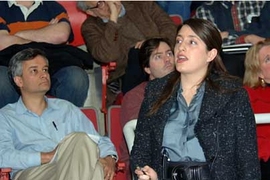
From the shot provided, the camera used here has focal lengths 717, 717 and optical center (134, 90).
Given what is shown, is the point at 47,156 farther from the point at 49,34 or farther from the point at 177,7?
the point at 177,7

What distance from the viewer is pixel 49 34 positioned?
13.2ft

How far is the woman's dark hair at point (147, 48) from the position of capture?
3973mm

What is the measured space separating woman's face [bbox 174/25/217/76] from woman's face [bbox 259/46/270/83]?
937 mm

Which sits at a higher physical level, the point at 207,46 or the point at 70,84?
the point at 207,46

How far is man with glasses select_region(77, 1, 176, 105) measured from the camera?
161 inches

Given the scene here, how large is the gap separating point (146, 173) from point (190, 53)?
20.1 inches

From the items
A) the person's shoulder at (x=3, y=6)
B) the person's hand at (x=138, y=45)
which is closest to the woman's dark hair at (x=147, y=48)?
the person's hand at (x=138, y=45)

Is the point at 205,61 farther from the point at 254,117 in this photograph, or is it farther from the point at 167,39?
the point at 167,39

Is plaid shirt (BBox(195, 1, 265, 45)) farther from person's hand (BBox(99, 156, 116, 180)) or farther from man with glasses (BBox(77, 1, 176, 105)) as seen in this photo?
person's hand (BBox(99, 156, 116, 180))

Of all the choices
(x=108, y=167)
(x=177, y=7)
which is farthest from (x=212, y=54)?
(x=177, y=7)

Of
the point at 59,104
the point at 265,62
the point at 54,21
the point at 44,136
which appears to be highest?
the point at 54,21

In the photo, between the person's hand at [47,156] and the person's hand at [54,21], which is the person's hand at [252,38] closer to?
the person's hand at [54,21]

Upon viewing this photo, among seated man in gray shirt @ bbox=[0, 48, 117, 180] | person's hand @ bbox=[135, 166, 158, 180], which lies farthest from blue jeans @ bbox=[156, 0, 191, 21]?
person's hand @ bbox=[135, 166, 158, 180]

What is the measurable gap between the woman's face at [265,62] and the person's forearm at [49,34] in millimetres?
1103
